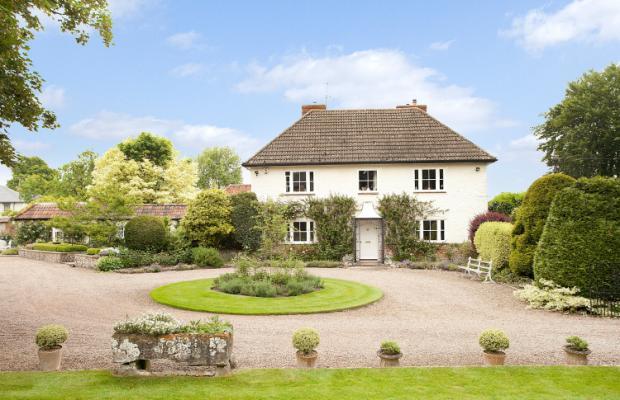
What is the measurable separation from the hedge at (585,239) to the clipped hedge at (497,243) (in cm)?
519

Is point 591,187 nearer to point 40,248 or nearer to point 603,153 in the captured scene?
point 603,153

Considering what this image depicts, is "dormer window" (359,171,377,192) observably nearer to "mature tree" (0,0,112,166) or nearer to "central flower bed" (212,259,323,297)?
"central flower bed" (212,259,323,297)

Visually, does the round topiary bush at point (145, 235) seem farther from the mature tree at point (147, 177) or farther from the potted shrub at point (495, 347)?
the potted shrub at point (495, 347)

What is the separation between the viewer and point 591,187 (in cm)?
1541

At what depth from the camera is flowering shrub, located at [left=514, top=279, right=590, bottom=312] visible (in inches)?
545

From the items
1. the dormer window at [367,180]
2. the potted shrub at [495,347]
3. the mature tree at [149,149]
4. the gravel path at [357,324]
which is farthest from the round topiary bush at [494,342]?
the mature tree at [149,149]

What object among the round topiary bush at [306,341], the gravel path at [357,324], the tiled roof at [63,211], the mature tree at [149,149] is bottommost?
the gravel path at [357,324]

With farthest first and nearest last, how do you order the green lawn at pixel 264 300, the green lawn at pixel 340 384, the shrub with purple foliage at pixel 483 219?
the shrub with purple foliage at pixel 483 219 < the green lawn at pixel 264 300 < the green lawn at pixel 340 384

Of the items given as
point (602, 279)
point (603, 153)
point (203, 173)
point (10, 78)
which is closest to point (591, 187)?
point (602, 279)

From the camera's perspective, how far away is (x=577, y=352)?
8.55 metres

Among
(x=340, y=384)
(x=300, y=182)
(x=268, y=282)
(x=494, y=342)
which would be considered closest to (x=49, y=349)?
(x=340, y=384)

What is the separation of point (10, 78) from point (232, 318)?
873cm

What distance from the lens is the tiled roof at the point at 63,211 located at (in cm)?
3575

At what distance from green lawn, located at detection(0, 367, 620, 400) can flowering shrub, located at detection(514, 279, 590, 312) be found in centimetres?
621
